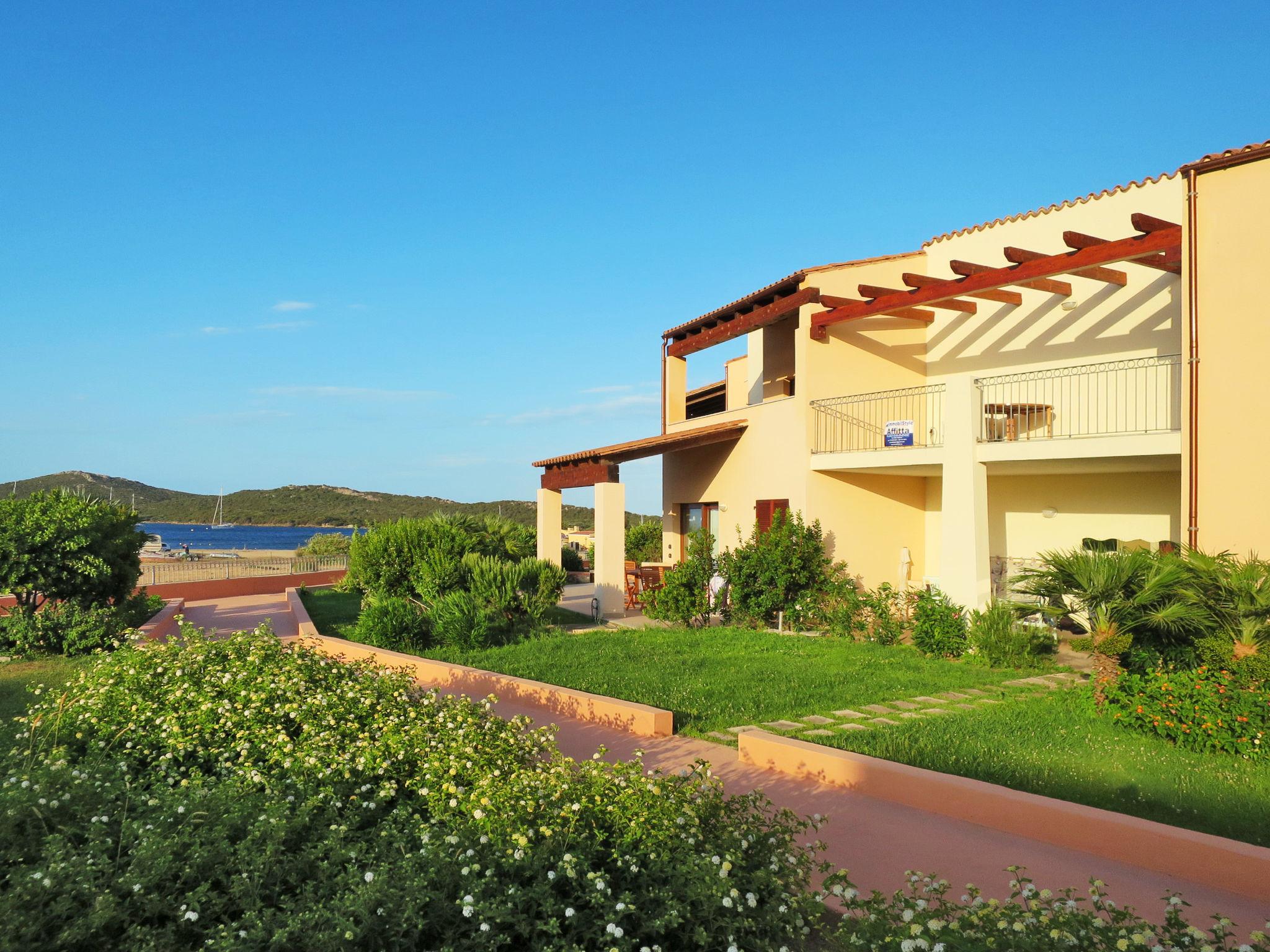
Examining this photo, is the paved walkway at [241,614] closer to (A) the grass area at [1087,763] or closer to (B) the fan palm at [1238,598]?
(A) the grass area at [1087,763]

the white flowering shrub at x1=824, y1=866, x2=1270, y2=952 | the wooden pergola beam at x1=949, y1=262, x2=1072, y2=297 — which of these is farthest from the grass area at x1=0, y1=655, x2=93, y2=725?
the wooden pergola beam at x1=949, y1=262, x2=1072, y2=297

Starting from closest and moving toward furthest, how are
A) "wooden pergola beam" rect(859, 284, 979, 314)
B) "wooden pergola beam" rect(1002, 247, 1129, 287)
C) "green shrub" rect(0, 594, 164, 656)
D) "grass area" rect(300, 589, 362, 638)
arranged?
1. "green shrub" rect(0, 594, 164, 656)
2. "wooden pergola beam" rect(1002, 247, 1129, 287)
3. "wooden pergola beam" rect(859, 284, 979, 314)
4. "grass area" rect(300, 589, 362, 638)

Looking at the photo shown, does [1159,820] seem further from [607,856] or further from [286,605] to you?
[286,605]

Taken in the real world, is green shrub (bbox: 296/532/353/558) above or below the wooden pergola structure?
below

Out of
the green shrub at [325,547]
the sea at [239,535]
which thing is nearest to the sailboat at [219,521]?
the sea at [239,535]

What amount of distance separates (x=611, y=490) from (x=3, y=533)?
28.9 feet

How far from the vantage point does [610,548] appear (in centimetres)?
1484

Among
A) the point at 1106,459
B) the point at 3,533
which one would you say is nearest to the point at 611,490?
the point at 1106,459

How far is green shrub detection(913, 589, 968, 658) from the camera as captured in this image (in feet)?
34.4

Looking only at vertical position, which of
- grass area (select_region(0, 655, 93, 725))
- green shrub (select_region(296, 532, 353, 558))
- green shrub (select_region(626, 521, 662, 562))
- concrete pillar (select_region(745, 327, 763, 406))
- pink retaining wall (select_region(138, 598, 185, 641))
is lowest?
pink retaining wall (select_region(138, 598, 185, 641))

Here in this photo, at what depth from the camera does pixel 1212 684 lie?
625cm

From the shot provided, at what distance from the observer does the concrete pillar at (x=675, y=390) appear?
57.3ft

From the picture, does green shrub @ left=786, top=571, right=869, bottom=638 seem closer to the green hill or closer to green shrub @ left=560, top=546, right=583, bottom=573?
green shrub @ left=560, top=546, right=583, bottom=573

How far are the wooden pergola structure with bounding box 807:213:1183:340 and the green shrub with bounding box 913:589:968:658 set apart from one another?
438cm
